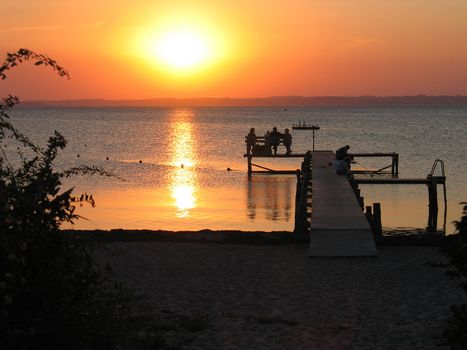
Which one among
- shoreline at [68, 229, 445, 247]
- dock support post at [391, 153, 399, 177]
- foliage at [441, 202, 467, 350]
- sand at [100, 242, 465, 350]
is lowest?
dock support post at [391, 153, 399, 177]

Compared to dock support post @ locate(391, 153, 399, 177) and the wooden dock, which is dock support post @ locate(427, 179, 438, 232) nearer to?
the wooden dock

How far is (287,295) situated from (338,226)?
14.7 ft

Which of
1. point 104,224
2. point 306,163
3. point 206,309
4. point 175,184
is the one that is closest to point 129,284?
point 206,309

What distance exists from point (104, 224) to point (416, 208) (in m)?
13.9

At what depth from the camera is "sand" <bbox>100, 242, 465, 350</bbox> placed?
9695 mm

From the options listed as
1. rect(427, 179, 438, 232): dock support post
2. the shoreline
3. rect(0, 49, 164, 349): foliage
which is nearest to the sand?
the shoreline

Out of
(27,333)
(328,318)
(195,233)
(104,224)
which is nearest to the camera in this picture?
(27,333)

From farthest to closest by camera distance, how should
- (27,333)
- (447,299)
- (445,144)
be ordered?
(445,144) < (447,299) < (27,333)

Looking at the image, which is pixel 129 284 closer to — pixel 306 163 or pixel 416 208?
pixel 306 163

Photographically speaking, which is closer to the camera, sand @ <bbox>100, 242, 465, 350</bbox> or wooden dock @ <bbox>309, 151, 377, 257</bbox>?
sand @ <bbox>100, 242, 465, 350</bbox>

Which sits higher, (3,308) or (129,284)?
(3,308)

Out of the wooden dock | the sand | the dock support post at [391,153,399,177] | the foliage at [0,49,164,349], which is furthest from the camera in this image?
the dock support post at [391,153,399,177]

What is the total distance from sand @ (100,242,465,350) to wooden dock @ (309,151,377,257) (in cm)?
35

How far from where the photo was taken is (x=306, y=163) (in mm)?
31500
